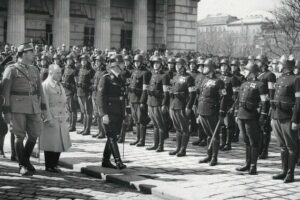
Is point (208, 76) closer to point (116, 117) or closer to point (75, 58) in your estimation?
point (116, 117)

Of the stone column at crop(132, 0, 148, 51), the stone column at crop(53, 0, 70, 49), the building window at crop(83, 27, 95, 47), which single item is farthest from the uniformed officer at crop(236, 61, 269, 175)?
the stone column at crop(132, 0, 148, 51)

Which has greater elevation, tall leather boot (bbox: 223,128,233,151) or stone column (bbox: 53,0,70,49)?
stone column (bbox: 53,0,70,49)

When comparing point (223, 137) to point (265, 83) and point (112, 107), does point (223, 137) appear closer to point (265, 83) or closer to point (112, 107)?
point (265, 83)

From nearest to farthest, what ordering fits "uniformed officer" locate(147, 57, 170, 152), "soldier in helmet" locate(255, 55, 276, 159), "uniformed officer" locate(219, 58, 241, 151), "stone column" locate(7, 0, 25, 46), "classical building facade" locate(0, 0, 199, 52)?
"soldier in helmet" locate(255, 55, 276, 159)
"uniformed officer" locate(147, 57, 170, 152)
"uniformed officer" locate(219, 58, 241, 151)
"stone column" locate(7, 0, 25, 46)
"classical building facade" locate(0, 0, 199, 52)

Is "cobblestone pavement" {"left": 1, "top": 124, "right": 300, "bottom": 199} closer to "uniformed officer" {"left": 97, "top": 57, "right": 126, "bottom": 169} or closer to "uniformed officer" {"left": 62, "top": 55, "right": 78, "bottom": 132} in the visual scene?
"uniformed officer" {"left": 97, "top": 57, "right": 126, "bottom": 169}

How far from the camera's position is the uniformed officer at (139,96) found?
12109 mm

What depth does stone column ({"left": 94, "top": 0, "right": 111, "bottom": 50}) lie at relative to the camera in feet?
97.4

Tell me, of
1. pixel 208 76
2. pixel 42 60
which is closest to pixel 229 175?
pixel 208 76

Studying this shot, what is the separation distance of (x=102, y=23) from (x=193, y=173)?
21.7m

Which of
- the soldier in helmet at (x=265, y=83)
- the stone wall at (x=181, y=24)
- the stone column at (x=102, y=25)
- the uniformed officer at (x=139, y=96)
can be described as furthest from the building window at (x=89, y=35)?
the soldier in helmet at (x=265, y=83)

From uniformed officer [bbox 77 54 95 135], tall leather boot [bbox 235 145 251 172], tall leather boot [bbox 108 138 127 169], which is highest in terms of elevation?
uniformed officer [bbox 77 54 95 135]

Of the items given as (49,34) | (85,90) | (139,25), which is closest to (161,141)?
(85,90)

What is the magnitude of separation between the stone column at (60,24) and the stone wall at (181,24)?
26.3 ft

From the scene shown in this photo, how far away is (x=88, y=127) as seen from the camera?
45.2 ft
